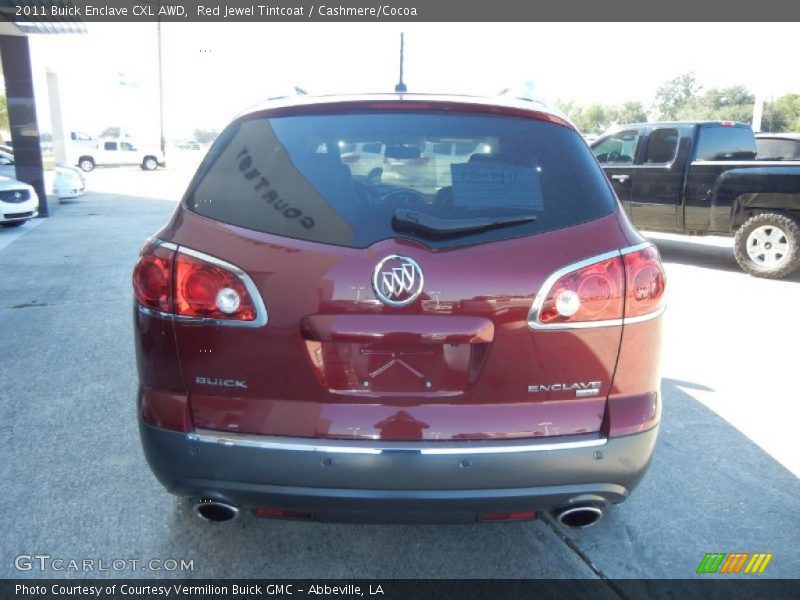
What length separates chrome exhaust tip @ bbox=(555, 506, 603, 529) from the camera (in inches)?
86.0

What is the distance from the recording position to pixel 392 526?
2.88 metres

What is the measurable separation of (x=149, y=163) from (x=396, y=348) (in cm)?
3942

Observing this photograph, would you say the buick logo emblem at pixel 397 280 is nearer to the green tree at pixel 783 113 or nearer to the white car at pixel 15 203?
the white car at pixel 15 203

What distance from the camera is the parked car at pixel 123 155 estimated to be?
37.7m

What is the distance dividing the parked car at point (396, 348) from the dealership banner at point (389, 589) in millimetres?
457

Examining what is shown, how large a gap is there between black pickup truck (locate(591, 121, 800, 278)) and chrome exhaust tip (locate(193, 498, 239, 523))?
6.87 m

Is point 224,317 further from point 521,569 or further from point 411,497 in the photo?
point 521,569

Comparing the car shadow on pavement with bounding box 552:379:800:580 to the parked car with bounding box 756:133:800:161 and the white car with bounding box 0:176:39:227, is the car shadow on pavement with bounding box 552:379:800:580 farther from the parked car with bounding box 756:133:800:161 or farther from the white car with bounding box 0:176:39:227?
the white car with bounding box 0:176:39:227

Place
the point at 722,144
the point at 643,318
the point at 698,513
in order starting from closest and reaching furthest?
the point at 643,318, the point at 698,513, the point at 722,144

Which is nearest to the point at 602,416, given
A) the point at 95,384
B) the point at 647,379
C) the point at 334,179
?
the point at 647,379

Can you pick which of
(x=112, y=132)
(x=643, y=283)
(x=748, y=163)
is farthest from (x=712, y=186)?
(x=112, y=132)

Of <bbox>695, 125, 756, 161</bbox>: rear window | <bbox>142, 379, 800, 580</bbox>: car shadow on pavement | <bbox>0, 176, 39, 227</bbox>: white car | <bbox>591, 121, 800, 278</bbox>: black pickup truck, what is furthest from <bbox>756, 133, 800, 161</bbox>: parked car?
<bbox>0, 176, 39, 227</bbox>: white car

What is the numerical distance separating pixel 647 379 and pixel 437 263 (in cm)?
87

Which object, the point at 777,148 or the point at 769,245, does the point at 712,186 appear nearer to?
the point at 769,245
